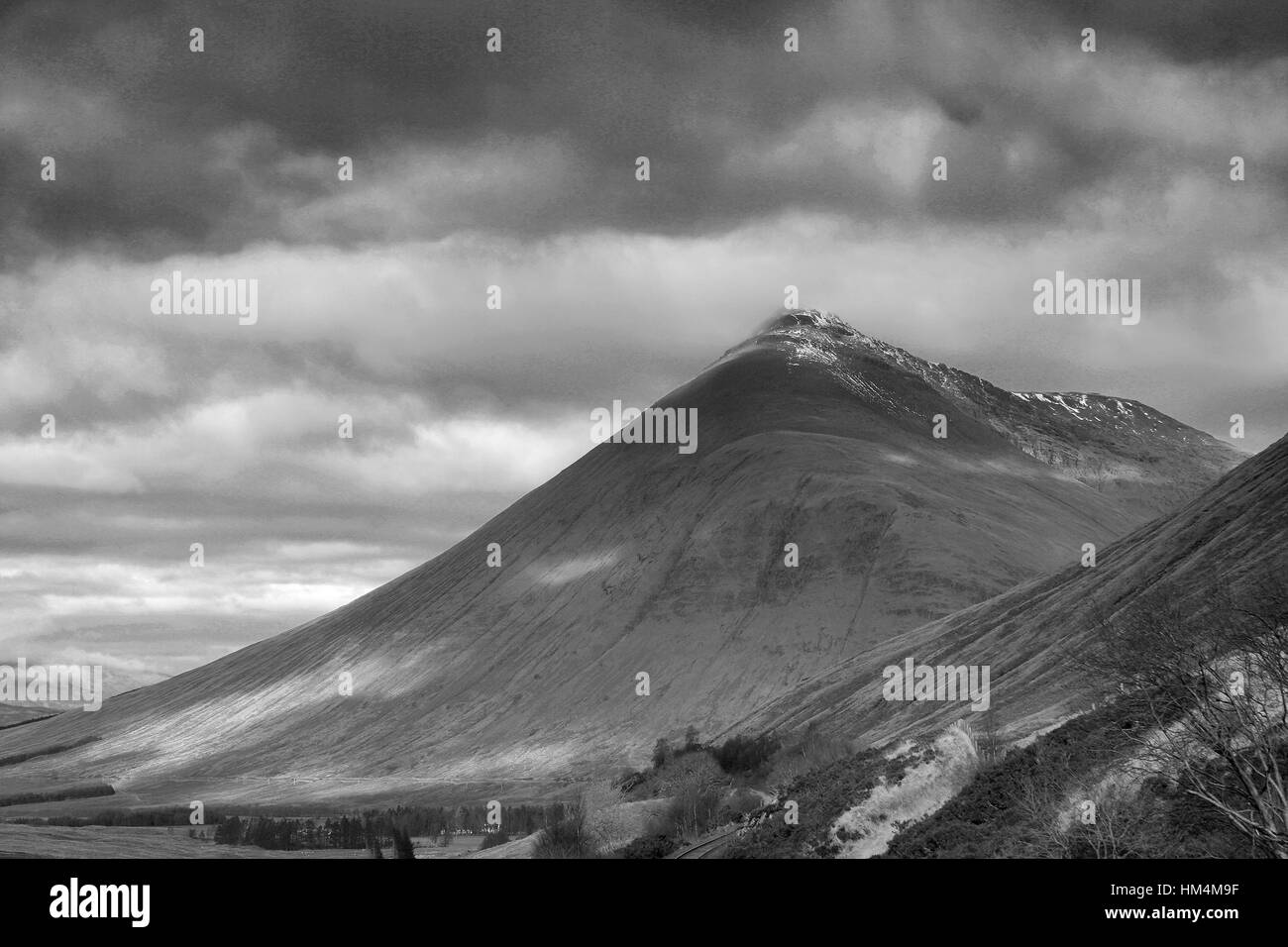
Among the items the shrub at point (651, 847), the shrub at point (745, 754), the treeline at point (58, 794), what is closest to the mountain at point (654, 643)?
the treeline at point (58, 794)

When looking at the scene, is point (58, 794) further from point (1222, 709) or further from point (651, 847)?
point (1222, 709)

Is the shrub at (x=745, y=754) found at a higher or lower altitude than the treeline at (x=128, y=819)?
higher

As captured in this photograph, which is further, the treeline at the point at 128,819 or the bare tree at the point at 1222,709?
the treeline at the point at 128,819

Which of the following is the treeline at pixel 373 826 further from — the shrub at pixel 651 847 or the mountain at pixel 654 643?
the shrub at pixel 651 847

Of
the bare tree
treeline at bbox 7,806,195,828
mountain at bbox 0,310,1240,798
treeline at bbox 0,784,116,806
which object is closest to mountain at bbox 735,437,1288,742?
the bare tree

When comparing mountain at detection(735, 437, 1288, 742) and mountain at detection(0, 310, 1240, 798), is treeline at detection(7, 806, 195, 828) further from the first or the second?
mountain at detection(735, 437, 1288, 742)

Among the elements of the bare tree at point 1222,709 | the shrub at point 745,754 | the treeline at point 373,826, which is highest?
the bare tree at point 1222,709

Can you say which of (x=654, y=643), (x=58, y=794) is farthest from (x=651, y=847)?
(x=58, y=794)
